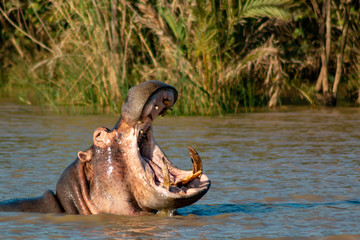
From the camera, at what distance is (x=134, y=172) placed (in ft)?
11.2

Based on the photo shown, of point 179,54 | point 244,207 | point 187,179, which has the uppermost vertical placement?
point 179,54

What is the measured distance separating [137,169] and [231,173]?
221 centimetres

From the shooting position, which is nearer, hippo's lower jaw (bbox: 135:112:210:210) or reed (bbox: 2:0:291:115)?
hippo's lower jaw (bbox: 135:112:210:210)

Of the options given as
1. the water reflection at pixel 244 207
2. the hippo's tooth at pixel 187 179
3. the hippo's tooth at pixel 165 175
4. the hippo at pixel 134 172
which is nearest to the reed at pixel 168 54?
the water reflection at pixel 244 207

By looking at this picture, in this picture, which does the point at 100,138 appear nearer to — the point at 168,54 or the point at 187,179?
the point at 187,179

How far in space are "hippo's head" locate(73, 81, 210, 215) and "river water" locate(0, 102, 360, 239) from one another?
0.50ft

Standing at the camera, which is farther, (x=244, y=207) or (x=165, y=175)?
(x=244, y=207)

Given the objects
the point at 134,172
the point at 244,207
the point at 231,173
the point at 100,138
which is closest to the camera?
the point at 134,172

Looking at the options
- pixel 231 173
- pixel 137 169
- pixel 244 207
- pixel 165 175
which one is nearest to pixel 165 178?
pixel 165 175

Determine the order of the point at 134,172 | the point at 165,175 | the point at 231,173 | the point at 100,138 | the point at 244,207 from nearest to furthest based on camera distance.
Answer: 1. the point at 165,175
2. the point at 134,172
3. the point at 100,138
4. the point at 244,207
5. the point at 231,173

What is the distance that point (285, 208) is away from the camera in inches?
166

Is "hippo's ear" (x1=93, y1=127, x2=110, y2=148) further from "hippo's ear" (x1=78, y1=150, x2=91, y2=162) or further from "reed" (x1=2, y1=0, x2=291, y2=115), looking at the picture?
Answer: "reed" (x1=2, y1=0, x2=291, y2=115)

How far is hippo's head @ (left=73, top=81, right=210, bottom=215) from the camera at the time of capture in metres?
3.35

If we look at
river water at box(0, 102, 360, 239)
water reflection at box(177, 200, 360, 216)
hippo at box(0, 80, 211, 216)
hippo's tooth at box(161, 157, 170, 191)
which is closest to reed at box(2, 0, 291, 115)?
river water at box(0, 102, 360, 239)
